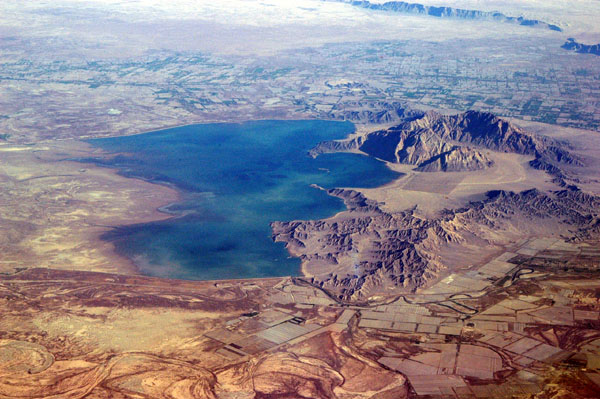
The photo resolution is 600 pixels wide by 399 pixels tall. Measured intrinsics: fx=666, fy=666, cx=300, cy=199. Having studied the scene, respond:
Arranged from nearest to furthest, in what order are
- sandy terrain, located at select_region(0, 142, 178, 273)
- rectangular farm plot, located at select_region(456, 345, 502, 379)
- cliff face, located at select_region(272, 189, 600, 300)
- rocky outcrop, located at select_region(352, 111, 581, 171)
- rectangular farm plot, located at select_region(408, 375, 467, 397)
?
rectangular farm plot, located at select_region(408, 375, 467, 397) → rectangular farm plot, located at select_region(456, 345, 502, 379) → cliff face, located at select_region(272, 189, 600, 300) → sandy terrain, located at select_region(0, 142, 178, 273) → rocky outcrop, located at select_region(352, 111, 581, 171)

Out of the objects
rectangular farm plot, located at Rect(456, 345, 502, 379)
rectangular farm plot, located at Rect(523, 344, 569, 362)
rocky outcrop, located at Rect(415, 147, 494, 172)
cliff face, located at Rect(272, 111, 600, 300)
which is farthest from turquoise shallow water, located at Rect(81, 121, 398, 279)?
rectangular farm plot, located at Rect(523, 344, 569, 362)

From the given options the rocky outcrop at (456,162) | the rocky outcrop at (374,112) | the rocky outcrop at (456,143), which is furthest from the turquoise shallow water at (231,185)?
the rocky outcrop at (456,162)

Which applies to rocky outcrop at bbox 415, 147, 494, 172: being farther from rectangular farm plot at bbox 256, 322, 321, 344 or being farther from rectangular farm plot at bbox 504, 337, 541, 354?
rectangular farm plot at bbox 256, 322, 321, 344

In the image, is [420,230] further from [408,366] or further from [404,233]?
[408,366]

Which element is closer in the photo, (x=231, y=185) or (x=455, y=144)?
(x=231, y=185)

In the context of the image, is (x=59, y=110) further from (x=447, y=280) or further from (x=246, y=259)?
(x=447, y=280)

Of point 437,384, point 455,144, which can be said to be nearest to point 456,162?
point 455,144

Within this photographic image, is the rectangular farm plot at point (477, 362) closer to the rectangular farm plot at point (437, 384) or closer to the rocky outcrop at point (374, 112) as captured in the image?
the rectangular farm plot at point (437, 384)

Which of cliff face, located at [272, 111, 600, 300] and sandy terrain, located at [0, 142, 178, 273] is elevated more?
cliff face, located at [272, 111, 600, 300]
